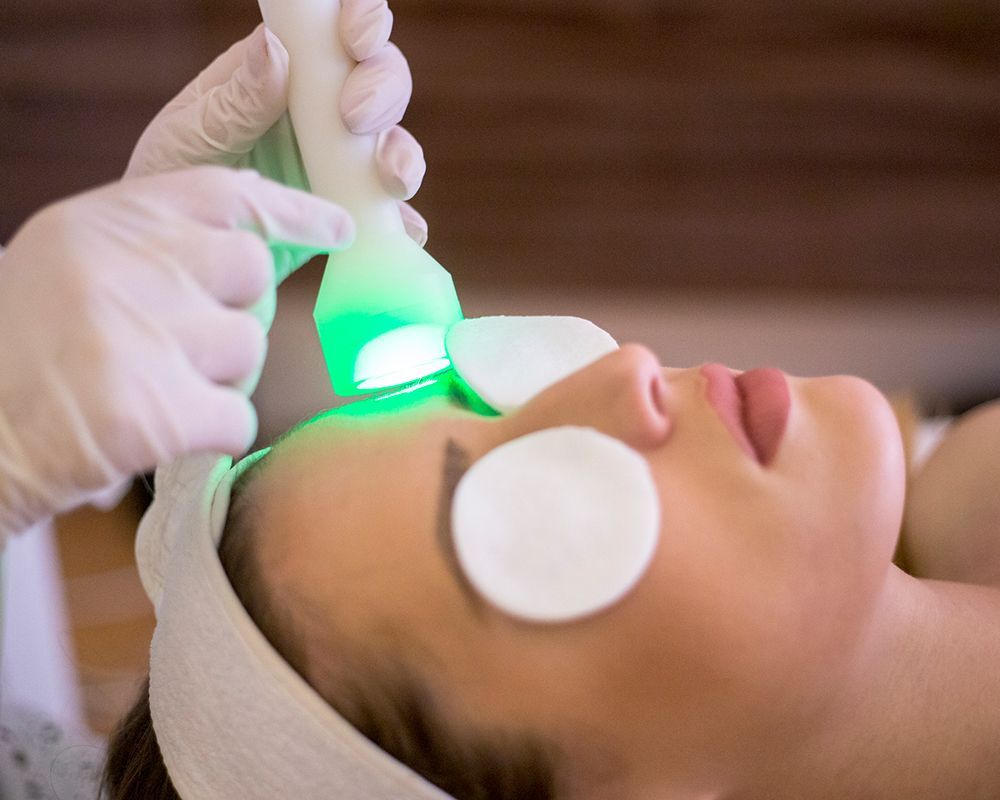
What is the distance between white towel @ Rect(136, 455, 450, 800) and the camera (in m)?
0.75

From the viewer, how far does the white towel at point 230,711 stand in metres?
0.75

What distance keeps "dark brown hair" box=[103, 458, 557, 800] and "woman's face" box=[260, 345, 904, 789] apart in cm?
2

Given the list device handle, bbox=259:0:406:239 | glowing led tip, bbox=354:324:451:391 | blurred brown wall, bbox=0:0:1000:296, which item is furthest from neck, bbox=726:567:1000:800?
blurred brown wall, bbox=0:0:1000:296

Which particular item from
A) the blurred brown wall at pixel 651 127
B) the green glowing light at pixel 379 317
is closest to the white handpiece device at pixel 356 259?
the green glowing light at pixel 379 317

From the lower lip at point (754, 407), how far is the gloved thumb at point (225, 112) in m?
0.49

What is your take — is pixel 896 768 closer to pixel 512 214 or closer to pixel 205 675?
pixel 205 675

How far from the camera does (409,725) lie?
776mm

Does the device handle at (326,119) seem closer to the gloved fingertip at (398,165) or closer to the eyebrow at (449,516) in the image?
the gloved fingertip at (398,165)

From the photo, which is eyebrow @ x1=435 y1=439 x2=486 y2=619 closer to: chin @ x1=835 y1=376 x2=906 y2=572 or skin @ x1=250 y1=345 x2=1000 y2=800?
skin @ x1=250 y1=345 x2=1000 y2=800

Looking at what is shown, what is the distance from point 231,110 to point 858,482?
69 centimetres

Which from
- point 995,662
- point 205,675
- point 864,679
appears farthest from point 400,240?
point 995,662

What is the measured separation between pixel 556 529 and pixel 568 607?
0.06m

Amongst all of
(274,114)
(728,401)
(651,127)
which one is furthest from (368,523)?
(651,127)

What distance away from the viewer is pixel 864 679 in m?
0.83
